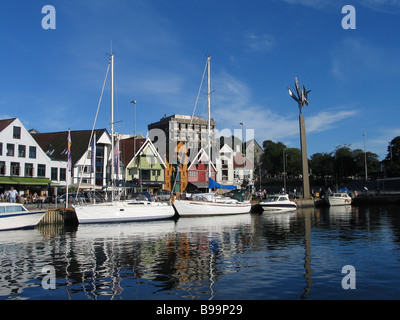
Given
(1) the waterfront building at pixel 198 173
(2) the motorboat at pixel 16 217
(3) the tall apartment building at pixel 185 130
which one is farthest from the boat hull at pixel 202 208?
(3) the tall apartment building at pixel 185 130

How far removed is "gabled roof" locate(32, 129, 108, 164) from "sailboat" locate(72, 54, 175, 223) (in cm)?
2786

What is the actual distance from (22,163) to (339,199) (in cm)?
5733

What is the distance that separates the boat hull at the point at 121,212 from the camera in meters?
40.2

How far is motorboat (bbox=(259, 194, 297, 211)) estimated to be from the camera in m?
60.0

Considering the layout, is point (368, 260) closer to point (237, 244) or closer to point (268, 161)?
point (237, 244)

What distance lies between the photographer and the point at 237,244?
25.1 meters

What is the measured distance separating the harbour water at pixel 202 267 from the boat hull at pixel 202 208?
1755cm

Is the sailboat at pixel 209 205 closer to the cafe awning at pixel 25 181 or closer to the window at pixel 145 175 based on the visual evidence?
the cafe awning at pixel 25 181

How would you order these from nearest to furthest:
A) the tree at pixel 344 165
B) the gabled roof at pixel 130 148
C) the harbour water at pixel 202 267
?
1. the harbour water at pixel 202 267
2. the gabled roof at pixel 130 148
3. the tree at pixel 344 165

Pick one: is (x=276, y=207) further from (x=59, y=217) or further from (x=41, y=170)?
(x=41, y=170)

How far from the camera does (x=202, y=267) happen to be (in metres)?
17.7

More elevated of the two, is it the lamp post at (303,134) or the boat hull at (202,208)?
the lamp post at (303,134)

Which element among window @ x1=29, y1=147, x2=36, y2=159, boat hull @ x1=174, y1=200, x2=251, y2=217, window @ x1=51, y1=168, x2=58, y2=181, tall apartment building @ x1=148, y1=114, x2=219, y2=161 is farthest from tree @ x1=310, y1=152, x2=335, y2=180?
window @ x1=29, y1=147, x2=36, y2=159

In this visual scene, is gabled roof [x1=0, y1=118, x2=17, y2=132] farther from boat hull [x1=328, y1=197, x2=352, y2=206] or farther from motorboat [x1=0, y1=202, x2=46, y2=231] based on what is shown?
boat hull [x1=328, y1=197, x2=352, y2=206]
